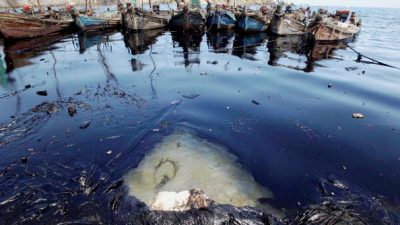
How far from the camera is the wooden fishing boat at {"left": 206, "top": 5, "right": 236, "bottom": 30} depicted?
93.0 ft

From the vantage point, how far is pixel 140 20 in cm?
2800

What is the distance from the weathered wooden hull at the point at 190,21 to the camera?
2793cm

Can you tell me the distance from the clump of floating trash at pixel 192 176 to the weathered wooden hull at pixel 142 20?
2284 centimetres

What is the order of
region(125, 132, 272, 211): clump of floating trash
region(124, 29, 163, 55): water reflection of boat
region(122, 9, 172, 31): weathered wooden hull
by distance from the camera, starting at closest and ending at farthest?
region(125, 132, 272, 211): clump of floating trash → region(124, 29, 163, 55): water reflection of boat → region(122, 9, 172, 31): weathered wooden hull

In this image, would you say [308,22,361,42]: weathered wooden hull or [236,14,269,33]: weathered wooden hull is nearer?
[308,22,361,42]: weathered wooden hull

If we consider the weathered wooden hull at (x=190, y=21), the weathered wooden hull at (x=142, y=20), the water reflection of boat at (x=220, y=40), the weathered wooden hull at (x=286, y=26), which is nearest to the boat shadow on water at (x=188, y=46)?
the weathered wooden hull at (x=190, y=21)

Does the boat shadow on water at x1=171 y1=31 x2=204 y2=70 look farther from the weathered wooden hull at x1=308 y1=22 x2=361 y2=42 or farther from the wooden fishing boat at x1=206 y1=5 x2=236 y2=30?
the weathered wooden hull at x1=308 y1=22 x2=361 y2=42

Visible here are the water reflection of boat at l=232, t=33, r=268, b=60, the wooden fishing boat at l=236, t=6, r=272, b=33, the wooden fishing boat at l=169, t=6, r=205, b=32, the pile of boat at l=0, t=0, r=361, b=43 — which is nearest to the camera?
the water reflection of boat at l=232, t=33, r=268, b=60

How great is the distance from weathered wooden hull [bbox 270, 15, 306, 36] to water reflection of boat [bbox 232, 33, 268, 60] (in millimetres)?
1317

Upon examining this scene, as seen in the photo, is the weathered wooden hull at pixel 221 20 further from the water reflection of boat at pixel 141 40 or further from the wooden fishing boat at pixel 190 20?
the water reflection of boat at pixel 141 40

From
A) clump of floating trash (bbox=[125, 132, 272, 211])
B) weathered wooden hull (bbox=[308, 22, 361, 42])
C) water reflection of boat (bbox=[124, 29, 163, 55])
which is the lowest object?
clump of floating trash (bbox=[125, 132, 272, 211])

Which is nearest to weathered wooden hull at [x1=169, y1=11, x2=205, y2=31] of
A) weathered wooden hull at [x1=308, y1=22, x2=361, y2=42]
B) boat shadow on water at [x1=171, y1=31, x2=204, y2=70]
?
boat shadow on water at [x1=171, y1=31, x2=204, y2=70]

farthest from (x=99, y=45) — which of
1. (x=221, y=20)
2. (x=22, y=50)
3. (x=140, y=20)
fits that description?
(x=221, y=20)

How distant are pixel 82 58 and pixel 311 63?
14.4 meters
